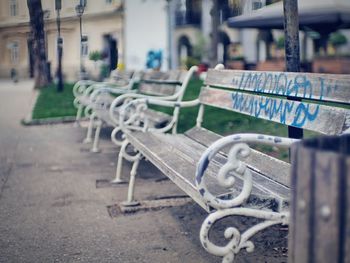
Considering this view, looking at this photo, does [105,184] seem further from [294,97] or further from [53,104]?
[53,104]

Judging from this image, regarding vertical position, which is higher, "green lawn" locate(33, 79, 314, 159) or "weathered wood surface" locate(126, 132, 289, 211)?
"weathered wood surface" locate(126, 132, 289, 211)

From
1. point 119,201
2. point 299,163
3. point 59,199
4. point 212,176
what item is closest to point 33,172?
point 59,199

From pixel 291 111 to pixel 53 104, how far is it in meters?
9.79

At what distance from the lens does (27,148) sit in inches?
284

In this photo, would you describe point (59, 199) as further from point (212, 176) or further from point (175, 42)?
point (175, 42)

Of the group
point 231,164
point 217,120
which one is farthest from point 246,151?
point 217,120

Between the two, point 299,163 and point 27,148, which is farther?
point 27,148

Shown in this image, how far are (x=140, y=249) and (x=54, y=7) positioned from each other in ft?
6.79

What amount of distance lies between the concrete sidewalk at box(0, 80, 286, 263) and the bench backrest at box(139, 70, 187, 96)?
2.70 ft

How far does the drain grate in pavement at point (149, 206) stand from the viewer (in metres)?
4.00

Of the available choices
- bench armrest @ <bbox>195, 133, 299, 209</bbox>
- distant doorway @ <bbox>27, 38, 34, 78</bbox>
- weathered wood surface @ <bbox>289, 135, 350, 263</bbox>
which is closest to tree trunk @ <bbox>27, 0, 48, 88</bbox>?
distant doorway @ <bbox>27, 38, 34, 78</bbox>

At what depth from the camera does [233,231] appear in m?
2.25

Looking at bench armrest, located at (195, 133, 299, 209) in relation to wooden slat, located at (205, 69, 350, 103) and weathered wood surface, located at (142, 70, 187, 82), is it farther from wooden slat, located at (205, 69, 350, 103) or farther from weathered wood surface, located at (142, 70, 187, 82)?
weathered wood surface, located at (142, 70, 187, 82)

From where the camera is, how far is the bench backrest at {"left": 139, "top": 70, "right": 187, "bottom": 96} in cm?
556
